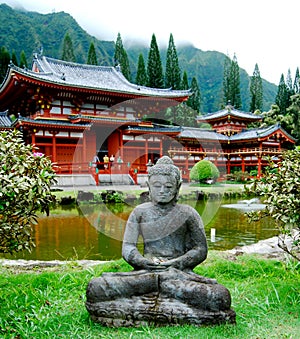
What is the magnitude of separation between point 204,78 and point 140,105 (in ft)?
273

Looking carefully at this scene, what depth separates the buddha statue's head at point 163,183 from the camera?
3.97 meters

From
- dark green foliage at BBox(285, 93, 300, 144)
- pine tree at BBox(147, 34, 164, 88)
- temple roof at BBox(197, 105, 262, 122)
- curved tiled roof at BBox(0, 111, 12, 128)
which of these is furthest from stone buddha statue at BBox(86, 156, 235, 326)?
pine tree at BBox(147, 34, 164, 88)

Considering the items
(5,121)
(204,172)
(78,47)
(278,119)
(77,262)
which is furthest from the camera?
(78,47)

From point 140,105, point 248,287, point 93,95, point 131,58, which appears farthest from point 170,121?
point 131,58

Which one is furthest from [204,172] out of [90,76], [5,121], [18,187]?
[18,187]

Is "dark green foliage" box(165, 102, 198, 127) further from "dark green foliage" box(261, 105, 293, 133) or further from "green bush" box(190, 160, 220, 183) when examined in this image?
"green bush" box(190, 160, 220, 183)

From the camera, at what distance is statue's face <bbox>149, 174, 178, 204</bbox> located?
156 inches

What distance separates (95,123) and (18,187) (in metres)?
19.4

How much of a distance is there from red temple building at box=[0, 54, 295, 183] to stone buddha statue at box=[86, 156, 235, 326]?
16856mm

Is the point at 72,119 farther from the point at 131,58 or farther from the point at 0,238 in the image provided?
the point at 131,58

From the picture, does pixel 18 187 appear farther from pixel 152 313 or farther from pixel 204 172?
pixel 204 172

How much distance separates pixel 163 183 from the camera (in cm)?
399

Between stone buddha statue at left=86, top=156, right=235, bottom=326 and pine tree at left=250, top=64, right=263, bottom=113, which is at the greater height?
pine tree at left=250, top=64, right=263, bottom=113

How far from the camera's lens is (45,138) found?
22125mm
